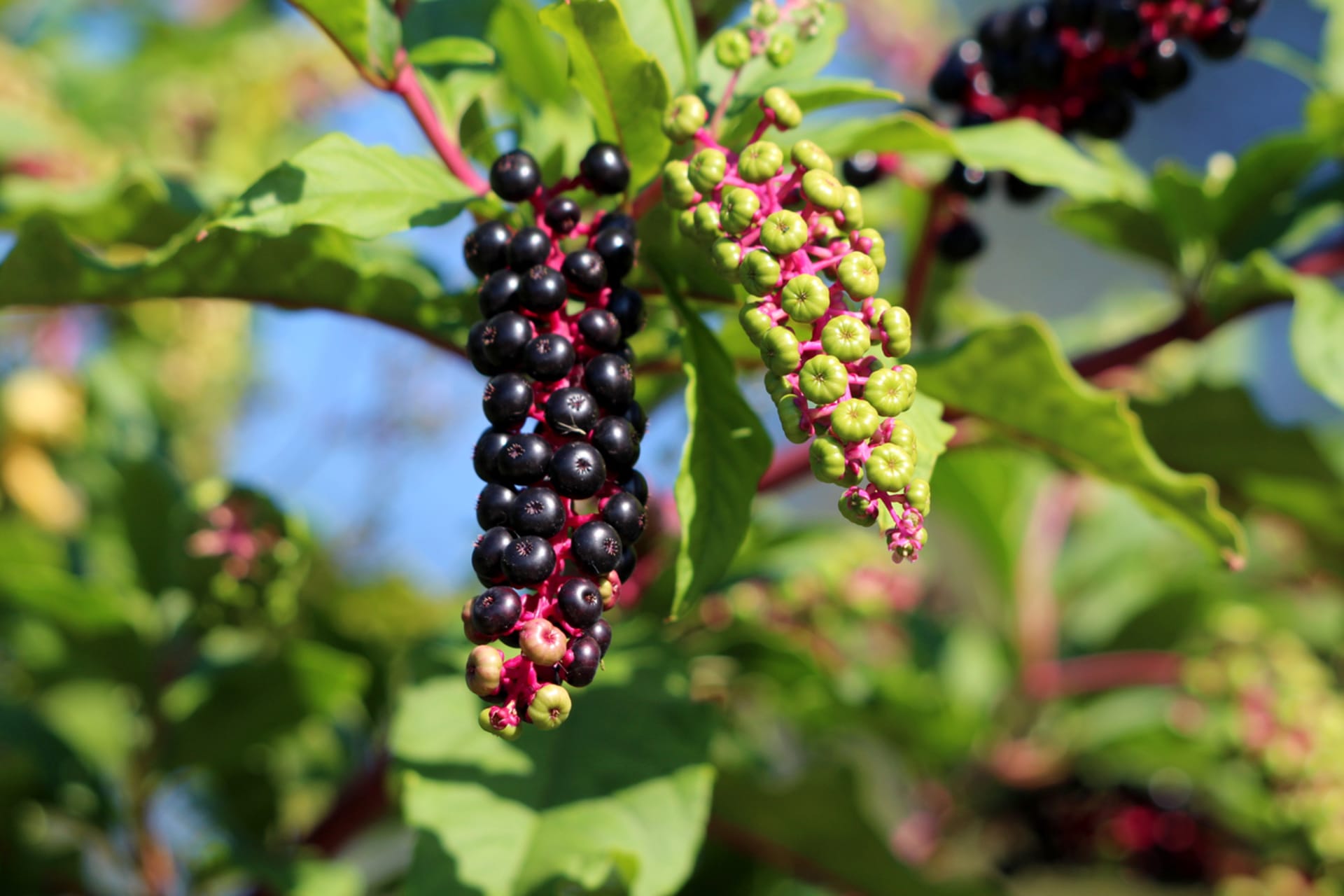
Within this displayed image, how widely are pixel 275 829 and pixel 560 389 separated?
1125 millimetres

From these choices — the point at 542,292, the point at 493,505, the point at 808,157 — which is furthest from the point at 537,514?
the point at 808,157

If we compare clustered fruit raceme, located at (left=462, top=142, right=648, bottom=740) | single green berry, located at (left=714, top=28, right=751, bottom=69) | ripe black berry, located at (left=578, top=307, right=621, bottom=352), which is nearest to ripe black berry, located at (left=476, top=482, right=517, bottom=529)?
clustered fruit raceme, located at (left=462, top=142, right=648, bottom=740)

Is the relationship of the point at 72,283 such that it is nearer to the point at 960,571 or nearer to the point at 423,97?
the point at 423,97

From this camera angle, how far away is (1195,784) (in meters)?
1.81

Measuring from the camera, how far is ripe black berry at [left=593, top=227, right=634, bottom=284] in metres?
0.67

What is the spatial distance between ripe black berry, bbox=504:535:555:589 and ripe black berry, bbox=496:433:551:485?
37 mm

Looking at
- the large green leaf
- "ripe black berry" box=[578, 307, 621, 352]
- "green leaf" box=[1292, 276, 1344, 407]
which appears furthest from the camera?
"green leaf" box=[1292, 276, 1344, 407]

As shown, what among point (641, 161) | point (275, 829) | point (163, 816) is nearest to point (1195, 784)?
A: point (275, 829)

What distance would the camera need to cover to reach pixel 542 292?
0.62 m

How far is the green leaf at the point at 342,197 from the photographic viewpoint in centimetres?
67

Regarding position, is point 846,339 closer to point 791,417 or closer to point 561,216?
→ point 791,417

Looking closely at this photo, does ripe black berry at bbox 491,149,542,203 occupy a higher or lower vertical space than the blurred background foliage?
higher

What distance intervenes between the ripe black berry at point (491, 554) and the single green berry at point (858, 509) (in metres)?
0.17

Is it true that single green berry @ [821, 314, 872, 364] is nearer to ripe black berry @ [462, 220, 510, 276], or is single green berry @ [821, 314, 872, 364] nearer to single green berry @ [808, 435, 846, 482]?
single green berry @ [808, 435, 846, 482]
